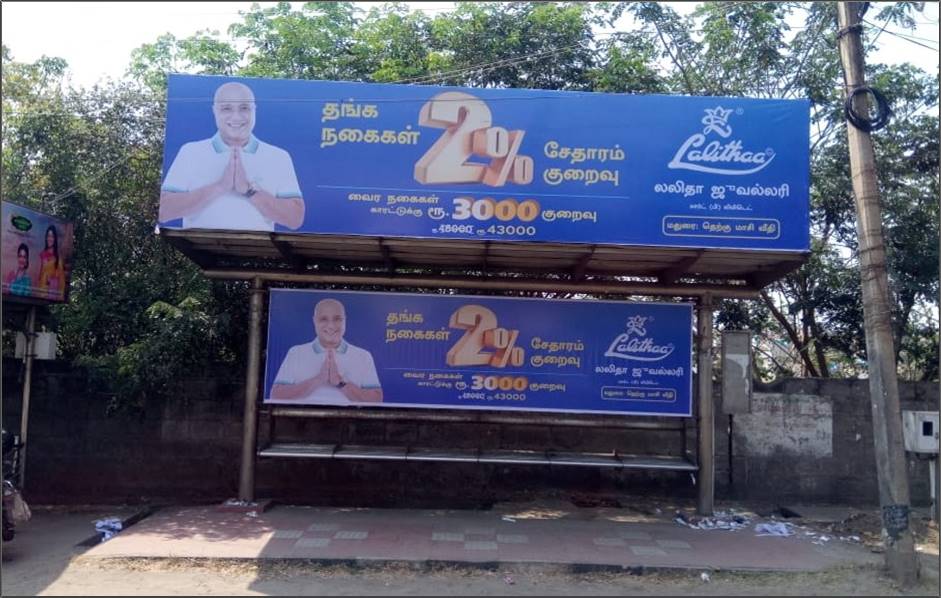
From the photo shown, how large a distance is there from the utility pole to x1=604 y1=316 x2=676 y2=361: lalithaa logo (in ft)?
9.24

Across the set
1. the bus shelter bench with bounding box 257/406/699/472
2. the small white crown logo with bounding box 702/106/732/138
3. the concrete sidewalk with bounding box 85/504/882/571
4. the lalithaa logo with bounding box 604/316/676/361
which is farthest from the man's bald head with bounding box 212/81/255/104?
the lalithaa logo with bounding box 604/316/676/361

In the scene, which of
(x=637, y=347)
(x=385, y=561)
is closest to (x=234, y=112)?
(x=385, y=561)

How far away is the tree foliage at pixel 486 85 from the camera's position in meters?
11.8

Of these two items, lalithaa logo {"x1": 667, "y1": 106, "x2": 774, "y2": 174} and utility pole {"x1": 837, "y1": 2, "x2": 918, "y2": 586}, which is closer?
utility pole {"x1": 837, "y1": 2, "x2": 918, "y2": 586}

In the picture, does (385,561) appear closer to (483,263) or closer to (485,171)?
(483,263)

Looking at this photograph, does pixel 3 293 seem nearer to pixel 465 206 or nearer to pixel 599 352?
A: pixel 465 206

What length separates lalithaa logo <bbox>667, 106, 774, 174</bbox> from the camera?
959cm

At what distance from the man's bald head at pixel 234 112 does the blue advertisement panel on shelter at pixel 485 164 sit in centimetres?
2

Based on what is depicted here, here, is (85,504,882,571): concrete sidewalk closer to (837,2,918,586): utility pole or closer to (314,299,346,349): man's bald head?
(837,2,918,586): utility pole

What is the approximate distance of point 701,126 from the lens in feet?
31.6

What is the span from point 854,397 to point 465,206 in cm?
634

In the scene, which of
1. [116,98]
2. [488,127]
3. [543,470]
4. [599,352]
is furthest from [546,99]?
[116,98]

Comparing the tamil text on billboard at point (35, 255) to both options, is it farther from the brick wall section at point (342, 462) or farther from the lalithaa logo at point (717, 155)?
the lalithaa logo at point (717, 155)

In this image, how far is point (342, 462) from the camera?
11.6 m
